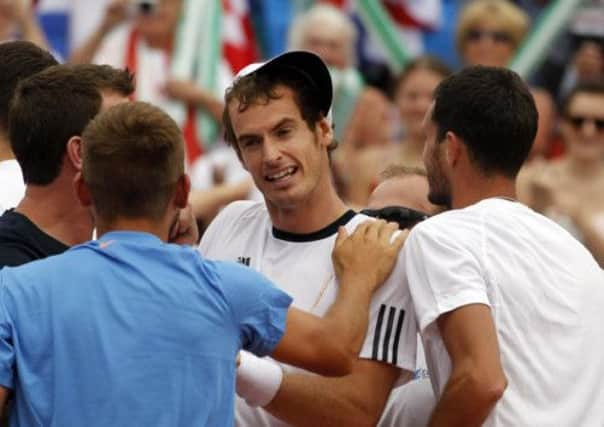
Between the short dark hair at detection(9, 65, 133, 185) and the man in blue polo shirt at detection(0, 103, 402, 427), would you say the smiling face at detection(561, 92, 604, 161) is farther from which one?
the man in blue polo shirt at detection(0, 103, 402, 427)

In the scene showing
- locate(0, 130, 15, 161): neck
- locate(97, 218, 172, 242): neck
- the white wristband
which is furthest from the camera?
locate(0, 130, 15, 161): neck

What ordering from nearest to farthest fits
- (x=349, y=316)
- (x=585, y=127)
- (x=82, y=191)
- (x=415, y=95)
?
1. (x=82, y=191)
2. (x=349, y=316)
3. (x=585, y=127)
4. (x=415, y=95)

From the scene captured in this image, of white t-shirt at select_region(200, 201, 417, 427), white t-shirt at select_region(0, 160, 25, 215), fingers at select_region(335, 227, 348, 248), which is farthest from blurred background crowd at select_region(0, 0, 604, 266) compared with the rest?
fingers at select_region(335, 227, 348, 248)

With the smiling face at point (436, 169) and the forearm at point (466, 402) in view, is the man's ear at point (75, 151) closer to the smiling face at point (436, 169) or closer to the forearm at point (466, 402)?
the smiling face at point (436, 169)

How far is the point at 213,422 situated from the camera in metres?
4.88

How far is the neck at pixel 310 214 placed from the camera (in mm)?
5836

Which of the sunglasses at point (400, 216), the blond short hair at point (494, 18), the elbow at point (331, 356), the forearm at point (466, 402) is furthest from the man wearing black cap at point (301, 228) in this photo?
the blond short hair at point (494, 18)

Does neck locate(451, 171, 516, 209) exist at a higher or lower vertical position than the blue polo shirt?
higher

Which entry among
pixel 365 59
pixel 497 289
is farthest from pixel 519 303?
pixel 365 59

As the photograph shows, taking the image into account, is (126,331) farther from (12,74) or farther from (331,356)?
(12,74)

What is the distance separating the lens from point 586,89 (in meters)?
10.2

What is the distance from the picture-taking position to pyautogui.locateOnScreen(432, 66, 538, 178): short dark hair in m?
5.79

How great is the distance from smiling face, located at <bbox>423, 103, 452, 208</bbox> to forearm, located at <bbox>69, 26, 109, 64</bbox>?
5.05 metres

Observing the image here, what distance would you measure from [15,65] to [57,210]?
922 mm
